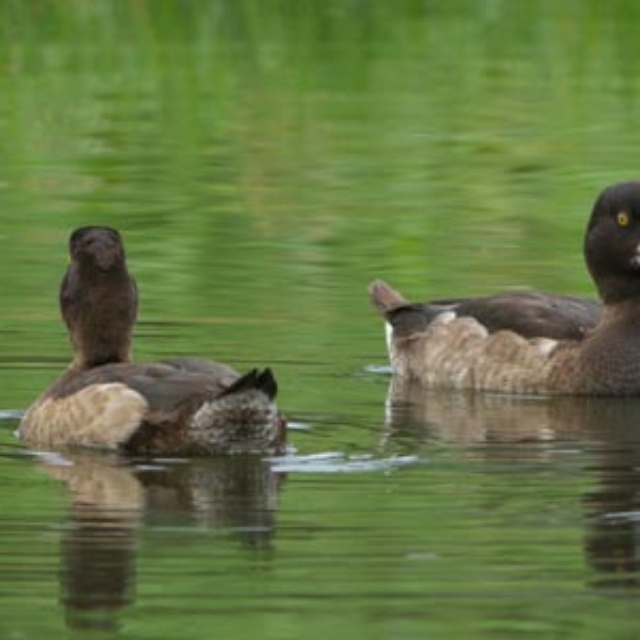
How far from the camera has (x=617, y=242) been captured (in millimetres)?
15750

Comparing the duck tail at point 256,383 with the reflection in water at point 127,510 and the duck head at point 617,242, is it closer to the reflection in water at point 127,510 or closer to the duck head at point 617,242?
the reflection in water at point 127,510

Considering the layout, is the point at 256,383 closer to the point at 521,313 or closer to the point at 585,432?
the point at 585,432

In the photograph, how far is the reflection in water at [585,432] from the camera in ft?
35.9

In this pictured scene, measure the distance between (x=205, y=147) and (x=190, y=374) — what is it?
9.62 metres

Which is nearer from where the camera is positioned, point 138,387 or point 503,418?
point 138,387

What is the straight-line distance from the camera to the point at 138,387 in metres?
12.8

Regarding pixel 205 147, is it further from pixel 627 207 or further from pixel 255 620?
pixel 255 620

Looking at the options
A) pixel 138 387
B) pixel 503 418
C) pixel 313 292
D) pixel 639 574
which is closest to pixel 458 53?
pixel 313 292

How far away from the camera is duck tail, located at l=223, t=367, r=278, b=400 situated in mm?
12195

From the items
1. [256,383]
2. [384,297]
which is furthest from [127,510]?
[384,297]

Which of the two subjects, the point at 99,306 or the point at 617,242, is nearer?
the point at 99,306

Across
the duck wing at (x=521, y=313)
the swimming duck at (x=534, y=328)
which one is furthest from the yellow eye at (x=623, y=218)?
the duck wing at (x=521, y=313)

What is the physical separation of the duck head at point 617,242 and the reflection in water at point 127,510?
11.9 feet

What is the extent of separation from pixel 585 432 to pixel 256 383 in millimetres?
1975
